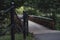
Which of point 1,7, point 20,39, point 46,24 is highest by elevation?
point 1,7

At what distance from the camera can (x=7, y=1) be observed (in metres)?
9.40

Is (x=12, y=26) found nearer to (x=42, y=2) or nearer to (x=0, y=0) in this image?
(x=42, y=2)

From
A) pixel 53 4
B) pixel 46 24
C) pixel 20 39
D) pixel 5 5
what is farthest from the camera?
pixel 46 24

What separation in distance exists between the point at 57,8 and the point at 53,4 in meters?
0.18

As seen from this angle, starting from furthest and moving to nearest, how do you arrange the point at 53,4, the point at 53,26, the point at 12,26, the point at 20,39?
1. the point at 53,26
2. the point at 20,39
3. the point at 53,4
4. the point at 12,26

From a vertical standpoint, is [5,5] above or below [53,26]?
above

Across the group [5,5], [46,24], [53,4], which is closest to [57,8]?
[53,4]

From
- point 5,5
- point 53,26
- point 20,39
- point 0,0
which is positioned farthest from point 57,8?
point 53,26

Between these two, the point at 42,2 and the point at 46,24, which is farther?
the point at 46,24

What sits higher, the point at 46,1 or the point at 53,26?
the point at 46,1

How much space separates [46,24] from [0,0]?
8674 millimetres

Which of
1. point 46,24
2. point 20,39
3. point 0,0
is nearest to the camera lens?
point 20,39

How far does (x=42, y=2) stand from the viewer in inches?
294

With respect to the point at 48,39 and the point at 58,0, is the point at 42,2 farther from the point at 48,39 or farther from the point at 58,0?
the point at 48,39
